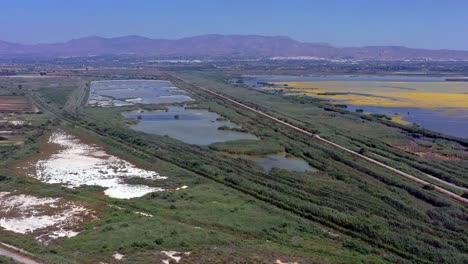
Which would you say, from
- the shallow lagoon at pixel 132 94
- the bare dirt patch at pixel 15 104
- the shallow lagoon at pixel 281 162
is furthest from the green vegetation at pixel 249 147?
the bare dirt patch at pixel 15 104

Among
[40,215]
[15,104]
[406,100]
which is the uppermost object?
[406,100]

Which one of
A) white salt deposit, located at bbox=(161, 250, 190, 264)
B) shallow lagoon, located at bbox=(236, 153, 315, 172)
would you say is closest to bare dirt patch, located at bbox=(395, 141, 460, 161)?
shallow lagoon, located at bbox=(236, 153, 315, 172)

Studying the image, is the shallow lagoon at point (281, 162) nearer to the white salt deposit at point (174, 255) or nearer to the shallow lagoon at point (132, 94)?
the white salt deposit at point (174, 255)

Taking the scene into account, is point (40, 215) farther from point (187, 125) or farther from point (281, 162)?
point (187, 125)

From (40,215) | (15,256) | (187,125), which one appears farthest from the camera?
(187,125)

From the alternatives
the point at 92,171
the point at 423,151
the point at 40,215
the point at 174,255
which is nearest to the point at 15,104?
the point at 92,171

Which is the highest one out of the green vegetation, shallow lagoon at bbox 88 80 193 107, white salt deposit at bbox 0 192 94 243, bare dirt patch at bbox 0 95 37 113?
shallow lagoon at bbox 88 80 193 107

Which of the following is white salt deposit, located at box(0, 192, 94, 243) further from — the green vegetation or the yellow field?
the yellow field
